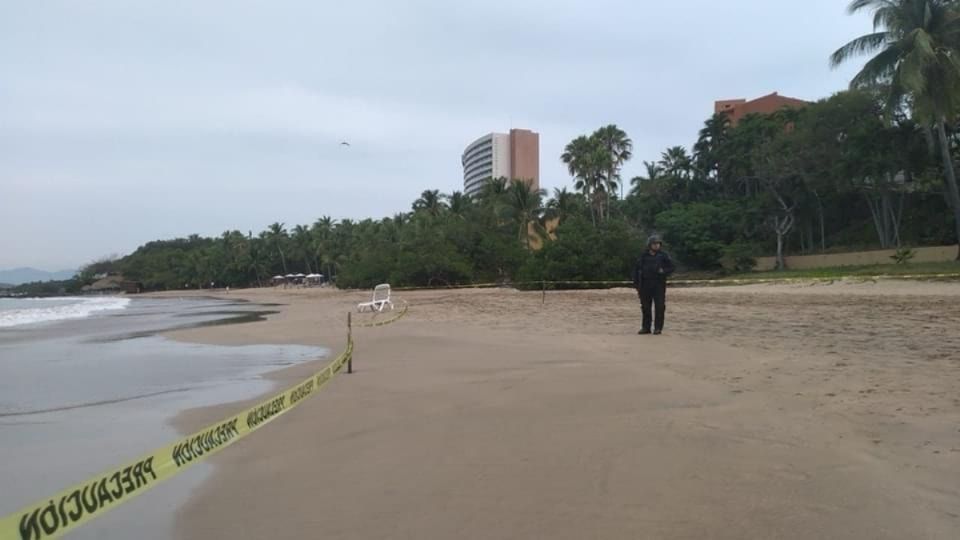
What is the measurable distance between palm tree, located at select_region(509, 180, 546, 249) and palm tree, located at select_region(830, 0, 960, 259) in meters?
25.6

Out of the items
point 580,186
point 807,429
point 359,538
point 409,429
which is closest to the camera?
point 359,538

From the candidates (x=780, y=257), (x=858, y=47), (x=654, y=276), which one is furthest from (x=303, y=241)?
(x=654, y=276)

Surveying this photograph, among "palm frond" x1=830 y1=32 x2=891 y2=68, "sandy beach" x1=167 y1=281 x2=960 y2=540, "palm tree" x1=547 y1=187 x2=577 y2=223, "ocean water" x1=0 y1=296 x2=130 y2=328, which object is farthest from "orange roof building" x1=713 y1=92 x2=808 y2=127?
"sandy beach" x1=167 y1=281 x2=960 y2=540

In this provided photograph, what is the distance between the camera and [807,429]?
4441mm

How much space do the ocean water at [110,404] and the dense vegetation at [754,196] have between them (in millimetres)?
25449

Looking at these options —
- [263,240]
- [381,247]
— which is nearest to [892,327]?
[381,247]

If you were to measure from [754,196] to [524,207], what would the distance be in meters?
17.9

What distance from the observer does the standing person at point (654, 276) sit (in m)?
10.2

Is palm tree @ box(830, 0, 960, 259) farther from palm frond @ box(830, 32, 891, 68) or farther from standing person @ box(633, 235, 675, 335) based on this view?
standing person @ box(633, 235, 675, 335)

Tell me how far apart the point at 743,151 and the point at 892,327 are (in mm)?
44432

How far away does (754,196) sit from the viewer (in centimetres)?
5000

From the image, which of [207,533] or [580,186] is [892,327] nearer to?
[207,533]

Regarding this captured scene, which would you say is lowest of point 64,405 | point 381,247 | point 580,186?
point 64,405

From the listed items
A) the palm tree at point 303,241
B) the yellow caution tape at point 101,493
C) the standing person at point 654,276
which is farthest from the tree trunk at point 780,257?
the palm tree at point 303,241
